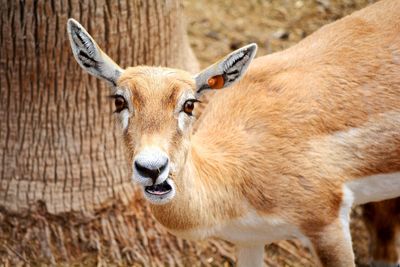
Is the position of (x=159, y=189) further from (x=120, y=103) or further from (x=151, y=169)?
(x=120, y=103)

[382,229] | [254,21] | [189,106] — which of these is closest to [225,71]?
[189,106]

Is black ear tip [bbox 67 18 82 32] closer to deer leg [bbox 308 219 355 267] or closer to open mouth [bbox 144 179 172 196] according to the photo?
open mouth [bbox 144 179 172 196]

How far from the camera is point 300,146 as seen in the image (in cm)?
613

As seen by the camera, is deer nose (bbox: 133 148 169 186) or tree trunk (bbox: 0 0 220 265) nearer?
deer nose (bbox: 133 148 169 186)

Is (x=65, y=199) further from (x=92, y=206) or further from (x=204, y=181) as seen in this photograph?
(x=204, y=181)

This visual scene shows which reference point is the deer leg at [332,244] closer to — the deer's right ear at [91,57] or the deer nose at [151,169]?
the deer nose at [151,169]

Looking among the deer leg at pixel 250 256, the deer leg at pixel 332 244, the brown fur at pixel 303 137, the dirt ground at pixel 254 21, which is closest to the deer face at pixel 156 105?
the brown fur at pixel 303 137

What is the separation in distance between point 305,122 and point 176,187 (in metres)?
1.07

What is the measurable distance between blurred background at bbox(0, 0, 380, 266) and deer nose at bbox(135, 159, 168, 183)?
2.01 m

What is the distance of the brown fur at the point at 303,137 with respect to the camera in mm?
6035

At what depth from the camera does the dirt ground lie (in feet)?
32.1

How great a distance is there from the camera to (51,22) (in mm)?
6734

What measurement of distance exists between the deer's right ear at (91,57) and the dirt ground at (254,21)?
Answer: 368 centimetres

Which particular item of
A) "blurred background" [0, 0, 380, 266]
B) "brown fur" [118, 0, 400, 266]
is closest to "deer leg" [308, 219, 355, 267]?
"brown fur" [118, 0, 400, 266]
